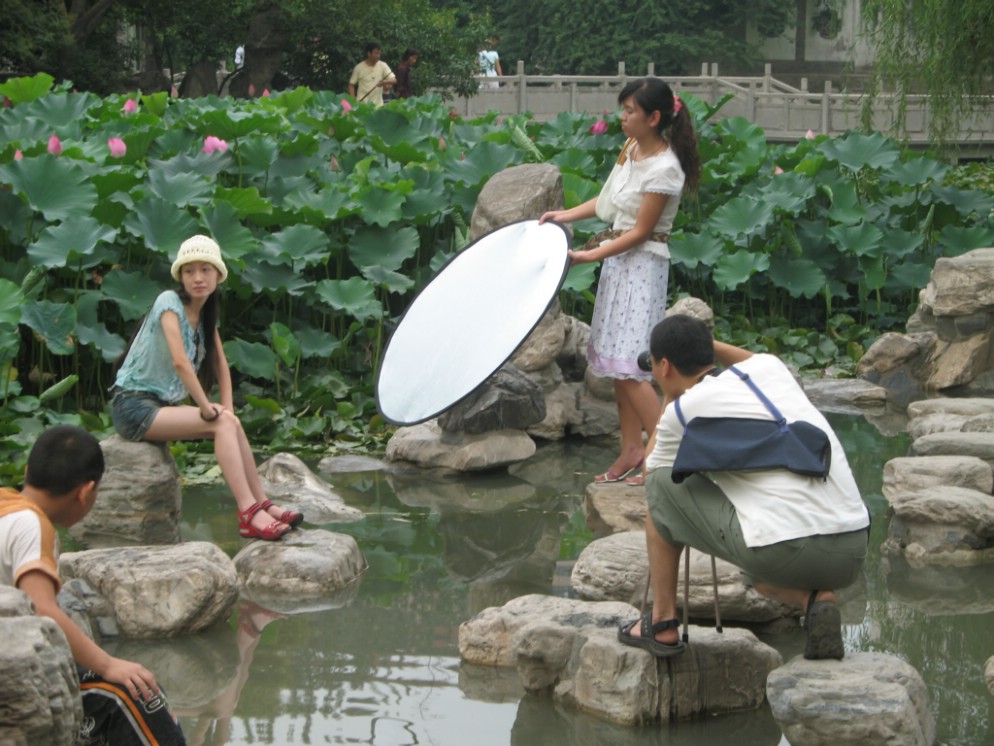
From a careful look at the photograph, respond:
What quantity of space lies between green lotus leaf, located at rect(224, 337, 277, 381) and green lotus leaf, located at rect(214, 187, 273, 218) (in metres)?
0.72

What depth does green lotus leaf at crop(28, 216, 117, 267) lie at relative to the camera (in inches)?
265

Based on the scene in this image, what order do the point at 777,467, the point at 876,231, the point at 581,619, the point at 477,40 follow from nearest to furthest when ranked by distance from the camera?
the point at 777,467 < the point at 581,619 < the point at 876,231 < the point at 477,40

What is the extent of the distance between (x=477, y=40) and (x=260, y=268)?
51.1 feet

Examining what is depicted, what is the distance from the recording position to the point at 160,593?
415cm

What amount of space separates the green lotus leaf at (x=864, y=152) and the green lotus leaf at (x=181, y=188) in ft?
16.1

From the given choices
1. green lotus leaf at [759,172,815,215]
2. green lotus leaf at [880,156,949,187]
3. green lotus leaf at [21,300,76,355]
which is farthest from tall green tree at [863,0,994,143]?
green lotus leaf at [21,300,76,355]

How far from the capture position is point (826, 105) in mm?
22625

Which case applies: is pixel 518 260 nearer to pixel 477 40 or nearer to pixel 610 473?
pixel 610 473

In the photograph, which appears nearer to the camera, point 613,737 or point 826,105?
point 613,737

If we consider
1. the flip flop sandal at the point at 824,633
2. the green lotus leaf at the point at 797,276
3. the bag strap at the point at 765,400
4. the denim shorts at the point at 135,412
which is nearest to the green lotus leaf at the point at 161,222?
the denim shorts at the point at 135,412

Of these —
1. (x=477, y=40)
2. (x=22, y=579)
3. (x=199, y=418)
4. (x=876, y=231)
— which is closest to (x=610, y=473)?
(x=199, y=418)

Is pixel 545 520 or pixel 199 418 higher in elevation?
pixel 199 418

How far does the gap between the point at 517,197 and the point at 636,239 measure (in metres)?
1.68

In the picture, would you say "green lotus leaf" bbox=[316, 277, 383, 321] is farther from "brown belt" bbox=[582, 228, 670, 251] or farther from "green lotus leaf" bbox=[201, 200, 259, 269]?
"brown belt" bbox=[582, 228, 670, 251]
